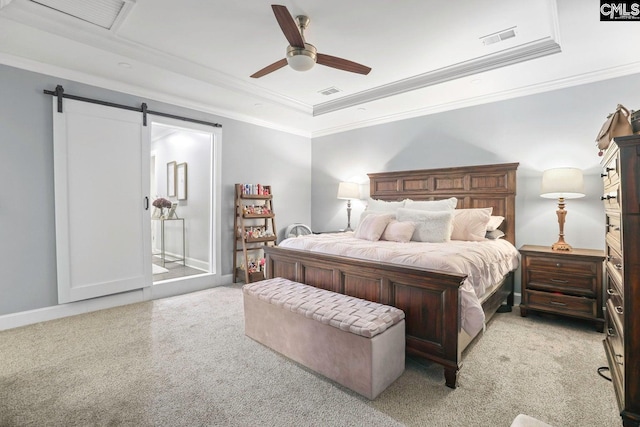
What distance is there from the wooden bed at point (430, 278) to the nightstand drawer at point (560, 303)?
0.91 ft

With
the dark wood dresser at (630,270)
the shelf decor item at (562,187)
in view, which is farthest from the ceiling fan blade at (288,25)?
the shelf decor item at (562,187)

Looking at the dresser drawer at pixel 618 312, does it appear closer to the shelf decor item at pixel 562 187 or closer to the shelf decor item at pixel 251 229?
the shelf decor item at pixel 562 187

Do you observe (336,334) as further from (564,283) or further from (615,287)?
(564,283)

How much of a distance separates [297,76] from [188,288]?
124 inches

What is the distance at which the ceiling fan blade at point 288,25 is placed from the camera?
1.85 metres

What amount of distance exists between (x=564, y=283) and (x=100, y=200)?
498 centimetres

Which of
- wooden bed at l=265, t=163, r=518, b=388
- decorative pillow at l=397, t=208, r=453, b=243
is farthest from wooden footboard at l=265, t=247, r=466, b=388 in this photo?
decorative pillow at l=397, t=208, r=453, b=243

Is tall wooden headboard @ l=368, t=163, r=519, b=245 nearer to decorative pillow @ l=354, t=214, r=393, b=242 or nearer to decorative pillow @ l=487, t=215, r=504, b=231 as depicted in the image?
decorative pillow @ l=487, t=215, r=504, b=231

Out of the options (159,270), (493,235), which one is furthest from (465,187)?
(159,270)

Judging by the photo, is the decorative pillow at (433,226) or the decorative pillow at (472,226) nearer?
the decorative pillow at (433,226)

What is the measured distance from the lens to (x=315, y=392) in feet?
6.05

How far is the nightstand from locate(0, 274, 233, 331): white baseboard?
3.87 meters

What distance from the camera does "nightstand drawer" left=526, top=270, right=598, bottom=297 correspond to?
9.02 ft

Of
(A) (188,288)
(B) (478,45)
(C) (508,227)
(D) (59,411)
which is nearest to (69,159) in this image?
(A) (188,288)
